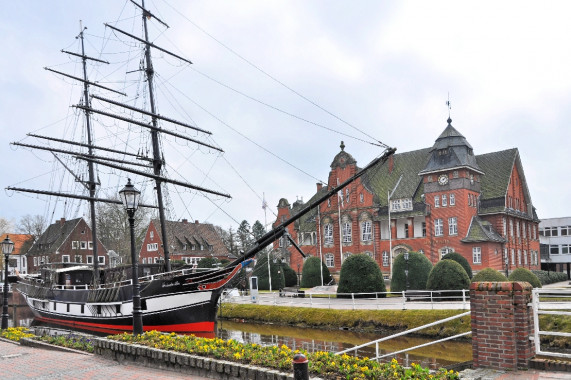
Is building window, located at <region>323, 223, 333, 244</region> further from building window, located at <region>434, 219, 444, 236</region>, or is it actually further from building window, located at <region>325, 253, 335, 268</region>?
building window, located at <region>434, 219, 444, 236</region>

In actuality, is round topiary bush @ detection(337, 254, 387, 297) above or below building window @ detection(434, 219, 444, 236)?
below

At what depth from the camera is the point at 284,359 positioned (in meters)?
8.80

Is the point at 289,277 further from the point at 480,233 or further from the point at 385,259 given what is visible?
the point at 480,233

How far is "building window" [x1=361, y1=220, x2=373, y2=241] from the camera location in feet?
186

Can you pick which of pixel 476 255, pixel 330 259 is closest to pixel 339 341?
pixel 476 255

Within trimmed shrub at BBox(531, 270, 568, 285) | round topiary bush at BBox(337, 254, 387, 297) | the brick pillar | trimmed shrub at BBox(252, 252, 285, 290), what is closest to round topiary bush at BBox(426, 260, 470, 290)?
round topiary bush at BBox(337, 254, 387, 297)

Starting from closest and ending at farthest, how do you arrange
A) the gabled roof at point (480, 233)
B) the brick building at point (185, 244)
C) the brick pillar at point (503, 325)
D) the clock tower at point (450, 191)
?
the brick pillar at point (503, 325), the gabled roof at point (480, 233), the clock tower at point (450, 191), the brick building at point (185, 244)

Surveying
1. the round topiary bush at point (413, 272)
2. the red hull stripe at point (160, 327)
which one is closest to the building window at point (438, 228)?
the round topiary bush at point (413, 272)

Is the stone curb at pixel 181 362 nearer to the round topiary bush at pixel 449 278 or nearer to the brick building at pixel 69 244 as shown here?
the round topiary bush at pixel 449 278

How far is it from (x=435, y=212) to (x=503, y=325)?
4557cm

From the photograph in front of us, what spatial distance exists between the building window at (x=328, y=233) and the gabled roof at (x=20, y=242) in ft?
164

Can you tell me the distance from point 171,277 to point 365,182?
1392 inches

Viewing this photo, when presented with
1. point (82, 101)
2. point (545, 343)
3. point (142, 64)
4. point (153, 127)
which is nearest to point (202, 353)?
point (545, 343)

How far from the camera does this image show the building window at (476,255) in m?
48.9
